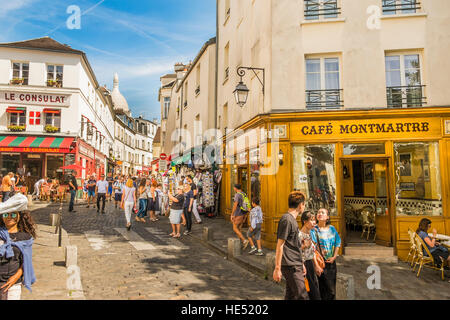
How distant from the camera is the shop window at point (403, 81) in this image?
8.86 m

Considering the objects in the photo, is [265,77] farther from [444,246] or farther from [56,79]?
[56,79]

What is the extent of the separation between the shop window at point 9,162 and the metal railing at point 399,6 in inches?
954

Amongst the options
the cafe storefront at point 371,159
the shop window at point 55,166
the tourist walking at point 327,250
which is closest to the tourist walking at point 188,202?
the cafe storefront at point 371,159

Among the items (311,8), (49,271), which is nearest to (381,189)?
(311,8)

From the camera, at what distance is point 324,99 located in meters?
9.27

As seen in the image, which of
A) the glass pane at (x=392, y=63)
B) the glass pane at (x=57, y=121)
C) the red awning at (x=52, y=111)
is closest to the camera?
the glass pane at (x=392, y=63)

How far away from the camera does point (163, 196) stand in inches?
637

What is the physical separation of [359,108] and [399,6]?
320 centimetres

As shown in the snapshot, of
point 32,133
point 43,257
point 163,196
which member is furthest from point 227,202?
point 32,133

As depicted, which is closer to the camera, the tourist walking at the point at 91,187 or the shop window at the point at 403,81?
the shop window at the point at 403,81

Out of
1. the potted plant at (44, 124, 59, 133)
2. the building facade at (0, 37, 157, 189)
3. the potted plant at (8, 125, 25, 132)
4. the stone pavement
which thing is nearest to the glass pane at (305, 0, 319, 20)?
the stone pavement

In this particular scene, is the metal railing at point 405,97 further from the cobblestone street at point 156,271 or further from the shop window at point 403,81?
the cobblestone street at point 156,271

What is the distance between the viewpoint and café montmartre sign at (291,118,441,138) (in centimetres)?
855

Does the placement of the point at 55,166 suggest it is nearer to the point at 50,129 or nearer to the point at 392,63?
the point at 50,129
